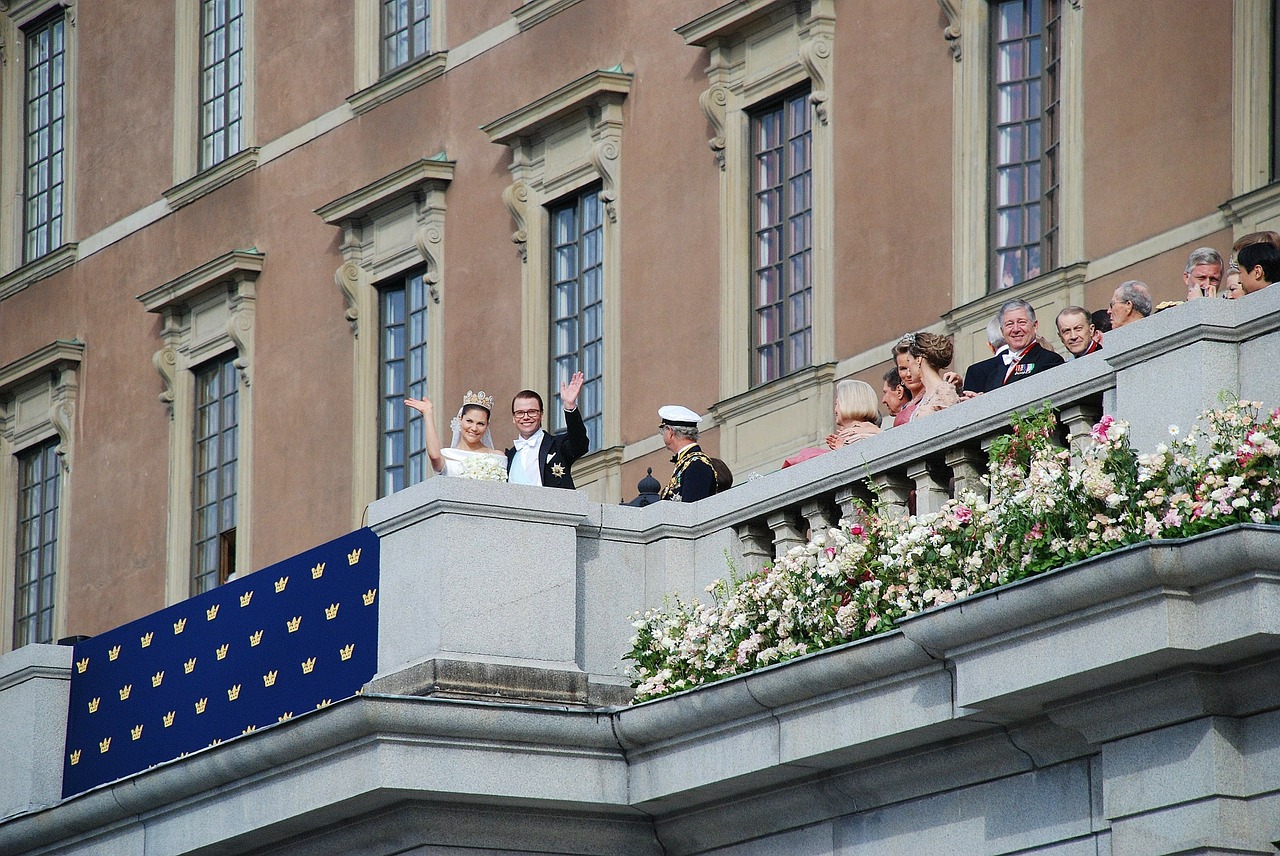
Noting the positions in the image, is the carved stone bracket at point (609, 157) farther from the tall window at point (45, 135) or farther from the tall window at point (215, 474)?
the tall window at point (45, 135)

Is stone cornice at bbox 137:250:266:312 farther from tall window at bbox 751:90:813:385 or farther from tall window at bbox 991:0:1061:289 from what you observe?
tall window at bbox 991:0:1061:289

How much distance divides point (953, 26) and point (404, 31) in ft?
27.2

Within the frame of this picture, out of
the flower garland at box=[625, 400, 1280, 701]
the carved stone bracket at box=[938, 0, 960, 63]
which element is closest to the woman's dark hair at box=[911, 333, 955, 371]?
the flower garland at box=[625, 400, 1280, 701]

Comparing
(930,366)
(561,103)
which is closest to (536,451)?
(930,366)

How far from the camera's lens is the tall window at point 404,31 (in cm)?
2777

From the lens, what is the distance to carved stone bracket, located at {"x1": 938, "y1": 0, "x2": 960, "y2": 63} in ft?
69.9

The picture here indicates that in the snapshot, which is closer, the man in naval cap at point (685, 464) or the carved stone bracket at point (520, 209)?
the man in naval cap at point (685, 464)

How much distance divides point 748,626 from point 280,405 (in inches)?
648

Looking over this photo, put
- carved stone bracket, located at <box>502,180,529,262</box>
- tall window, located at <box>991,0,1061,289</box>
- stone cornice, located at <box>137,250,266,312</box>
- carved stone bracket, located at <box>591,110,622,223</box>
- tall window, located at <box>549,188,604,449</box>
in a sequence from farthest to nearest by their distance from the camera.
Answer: stone cornice, located at <box>137,250,266,312</box> < carved stone bracket, located at <box>502,180,529,262</box> < tall window, located at <box>549,188,604,449</box> < carved stone bracket, located at <box>591,110,622,223</box> < tall window, located at <box>991,0,1061,289</box>

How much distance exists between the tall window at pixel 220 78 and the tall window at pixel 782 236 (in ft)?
28.3

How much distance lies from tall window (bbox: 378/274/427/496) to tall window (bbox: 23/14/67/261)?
7254mm

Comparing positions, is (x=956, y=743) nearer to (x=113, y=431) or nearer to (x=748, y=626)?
(x=748, y=626)

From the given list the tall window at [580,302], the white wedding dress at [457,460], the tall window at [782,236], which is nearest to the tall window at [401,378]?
the tall window at [580,302]

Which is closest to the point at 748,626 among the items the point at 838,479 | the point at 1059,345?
the point at 838,479
